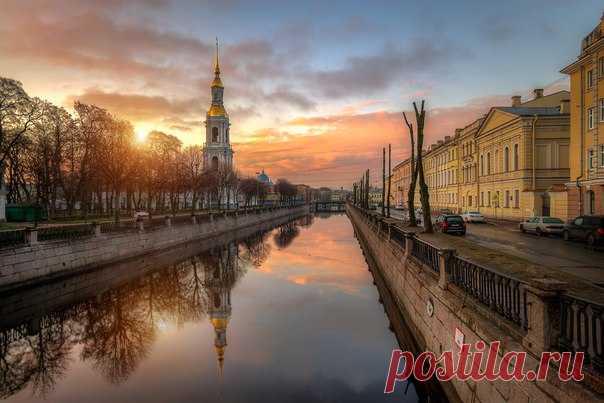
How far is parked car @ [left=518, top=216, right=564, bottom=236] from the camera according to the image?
2445 centimetres

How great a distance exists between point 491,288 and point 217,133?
9673cm

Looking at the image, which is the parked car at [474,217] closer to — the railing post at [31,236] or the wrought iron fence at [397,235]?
the wrought iron fence at [397,235]

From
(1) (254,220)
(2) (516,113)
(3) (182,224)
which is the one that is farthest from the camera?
(1) (254,220)

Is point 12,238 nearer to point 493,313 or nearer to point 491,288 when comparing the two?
point 491,288

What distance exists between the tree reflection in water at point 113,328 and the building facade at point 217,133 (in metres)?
76.7

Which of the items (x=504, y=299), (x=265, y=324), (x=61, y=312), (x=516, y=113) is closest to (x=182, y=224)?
(x=61, y=312)

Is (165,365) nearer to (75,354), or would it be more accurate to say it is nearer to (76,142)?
(75,354)

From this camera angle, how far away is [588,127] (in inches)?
1089

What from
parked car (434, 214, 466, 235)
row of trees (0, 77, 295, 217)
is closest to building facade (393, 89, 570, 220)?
parked car (434, 214, 466, 235)

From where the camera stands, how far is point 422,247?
1240cm

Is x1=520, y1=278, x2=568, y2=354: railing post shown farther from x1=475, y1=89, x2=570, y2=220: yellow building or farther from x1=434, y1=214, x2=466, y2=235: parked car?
x1=475, y1=89, x2=570, y2=220: yellow building

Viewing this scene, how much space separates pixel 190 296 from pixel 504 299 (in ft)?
50.4

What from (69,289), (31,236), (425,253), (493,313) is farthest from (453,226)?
(31,236)

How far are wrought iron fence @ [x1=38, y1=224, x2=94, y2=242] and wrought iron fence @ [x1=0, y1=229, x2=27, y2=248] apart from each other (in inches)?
36.3
